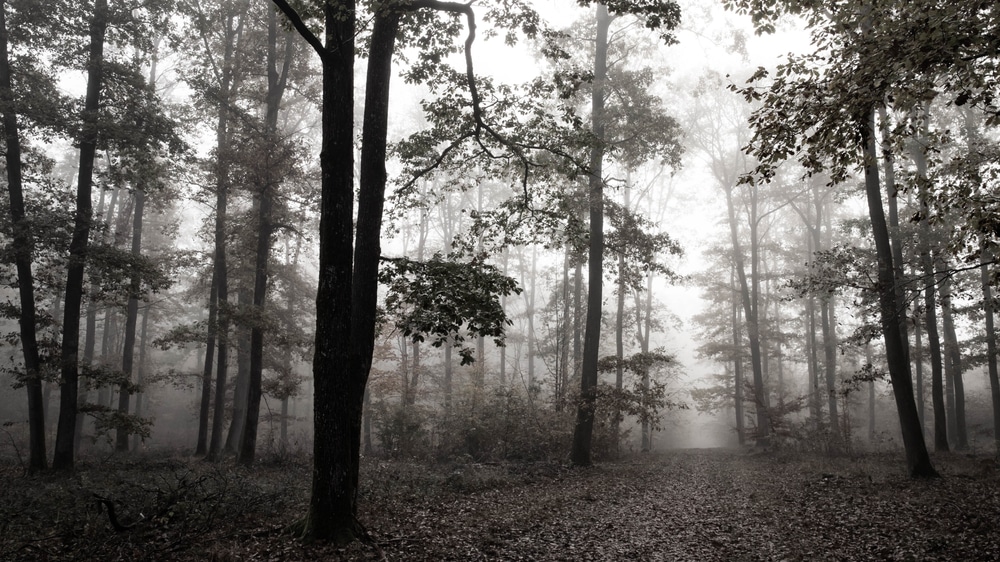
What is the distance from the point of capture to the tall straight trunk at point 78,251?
11711mm

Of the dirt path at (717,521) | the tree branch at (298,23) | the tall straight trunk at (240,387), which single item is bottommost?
the dirt path at (717,521)

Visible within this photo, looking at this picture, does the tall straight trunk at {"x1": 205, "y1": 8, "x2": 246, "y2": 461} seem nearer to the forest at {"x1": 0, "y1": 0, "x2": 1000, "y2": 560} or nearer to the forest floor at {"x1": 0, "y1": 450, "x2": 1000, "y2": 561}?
the forest at {"x1": 0, "y1": 0, "x2": 1000, "y2": 560}

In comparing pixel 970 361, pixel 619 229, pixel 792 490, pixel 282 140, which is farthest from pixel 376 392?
pixel 970 361

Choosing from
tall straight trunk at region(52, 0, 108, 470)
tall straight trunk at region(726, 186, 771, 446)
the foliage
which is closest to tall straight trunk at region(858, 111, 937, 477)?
the foliage

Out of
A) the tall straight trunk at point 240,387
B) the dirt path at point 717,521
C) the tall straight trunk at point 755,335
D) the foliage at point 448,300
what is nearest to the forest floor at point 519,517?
the dirt path at point 717,521

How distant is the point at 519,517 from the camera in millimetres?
8242

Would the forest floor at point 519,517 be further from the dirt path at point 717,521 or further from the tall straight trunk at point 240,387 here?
the tall straight trunk at point 240,387

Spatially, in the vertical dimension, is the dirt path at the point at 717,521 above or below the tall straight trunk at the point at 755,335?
below

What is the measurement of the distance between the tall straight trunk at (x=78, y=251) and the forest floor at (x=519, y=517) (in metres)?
1.01

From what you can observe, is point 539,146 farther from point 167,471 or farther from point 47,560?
point 167,471

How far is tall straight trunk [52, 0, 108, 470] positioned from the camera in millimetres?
11711

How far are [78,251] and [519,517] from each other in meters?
11.4

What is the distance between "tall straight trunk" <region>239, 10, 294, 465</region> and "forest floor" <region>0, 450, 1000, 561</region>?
1.89 metres

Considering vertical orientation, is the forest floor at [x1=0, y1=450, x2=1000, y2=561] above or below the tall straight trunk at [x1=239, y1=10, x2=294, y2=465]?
below
